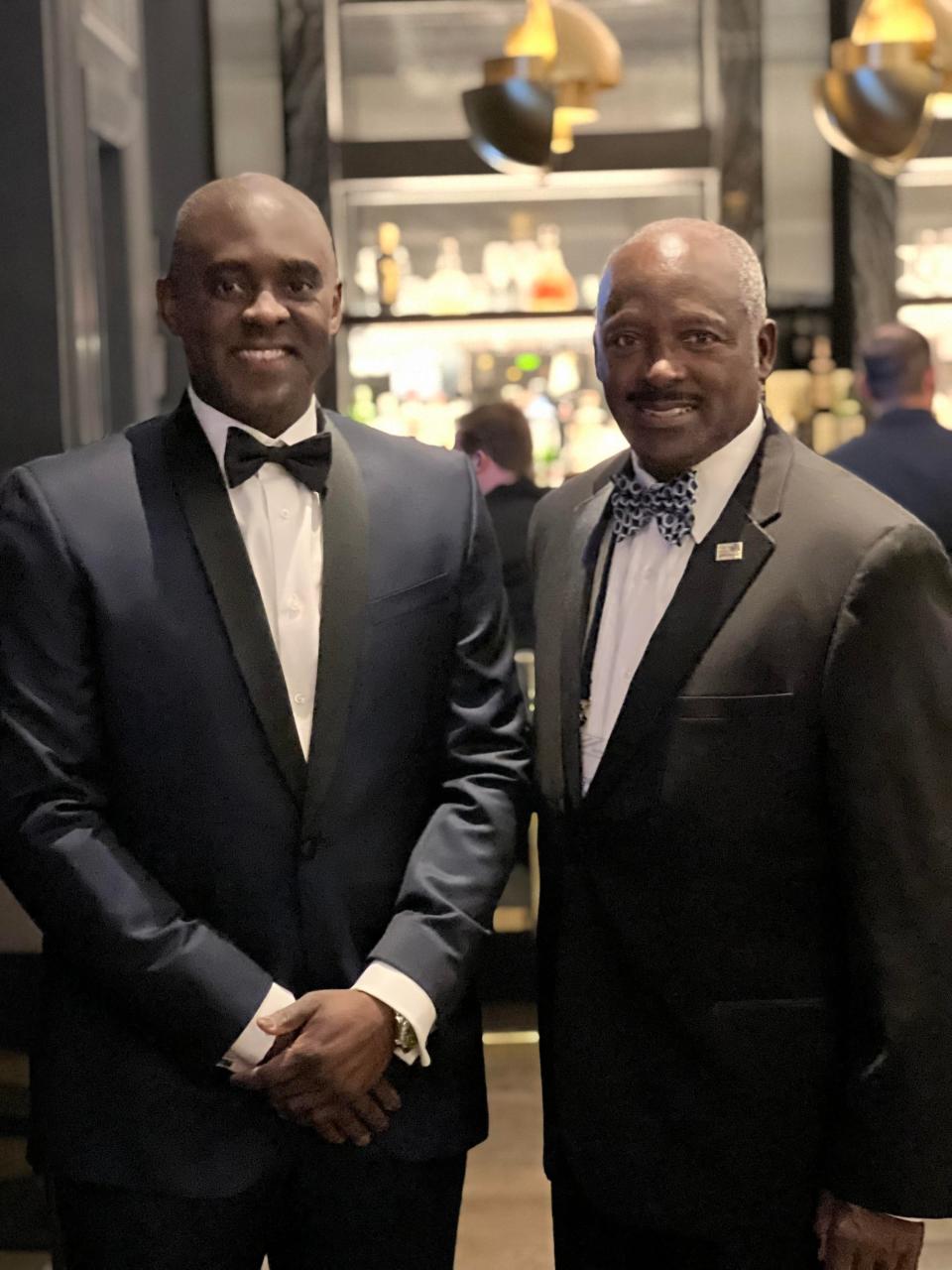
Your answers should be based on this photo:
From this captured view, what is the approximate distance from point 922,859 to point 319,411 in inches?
33.7

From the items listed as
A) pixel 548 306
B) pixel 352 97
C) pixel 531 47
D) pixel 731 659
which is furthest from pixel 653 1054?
pixel 352 97

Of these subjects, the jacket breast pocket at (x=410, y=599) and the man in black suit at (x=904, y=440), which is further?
the man in black suit at (x=904, y=440)

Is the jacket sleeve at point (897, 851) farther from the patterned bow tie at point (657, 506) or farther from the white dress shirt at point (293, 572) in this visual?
the white dress shirt at point (293, 572)

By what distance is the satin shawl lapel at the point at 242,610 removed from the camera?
6.17 feet

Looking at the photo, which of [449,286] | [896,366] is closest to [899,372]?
[896,366]

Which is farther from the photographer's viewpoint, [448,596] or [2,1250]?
[2,1250]

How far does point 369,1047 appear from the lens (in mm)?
1844

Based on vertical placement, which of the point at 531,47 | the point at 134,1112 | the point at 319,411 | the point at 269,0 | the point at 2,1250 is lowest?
the point at 2,1250

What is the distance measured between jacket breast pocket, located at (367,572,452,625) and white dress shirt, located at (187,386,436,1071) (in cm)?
7

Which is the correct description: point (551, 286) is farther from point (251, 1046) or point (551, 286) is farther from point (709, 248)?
point (251, 1046)

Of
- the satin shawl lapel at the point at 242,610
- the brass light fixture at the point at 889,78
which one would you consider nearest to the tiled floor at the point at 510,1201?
the satin shawl lapel at the point at 242,610

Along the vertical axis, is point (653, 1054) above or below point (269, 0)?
below

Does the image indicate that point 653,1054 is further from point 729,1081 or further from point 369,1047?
point 369,1047

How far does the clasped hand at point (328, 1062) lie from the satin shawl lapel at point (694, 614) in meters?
0.35
